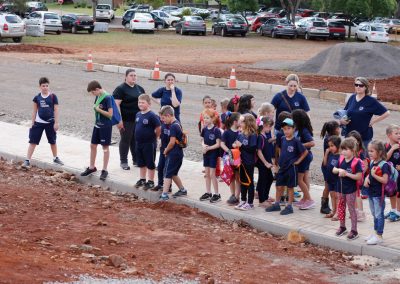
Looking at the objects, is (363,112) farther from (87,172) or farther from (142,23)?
(142,23)

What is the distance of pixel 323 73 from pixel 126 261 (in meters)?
23.9

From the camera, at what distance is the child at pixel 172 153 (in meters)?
11.7

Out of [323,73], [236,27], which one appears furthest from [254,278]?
[236,27]

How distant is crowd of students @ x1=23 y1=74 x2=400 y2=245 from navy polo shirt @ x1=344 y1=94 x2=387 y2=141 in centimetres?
1

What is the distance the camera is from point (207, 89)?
25906mm

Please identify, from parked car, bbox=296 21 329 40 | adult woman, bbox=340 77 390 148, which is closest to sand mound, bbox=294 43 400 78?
adult woman, bbox=340 77 390 148

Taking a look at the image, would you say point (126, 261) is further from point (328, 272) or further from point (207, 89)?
point (207, 89)

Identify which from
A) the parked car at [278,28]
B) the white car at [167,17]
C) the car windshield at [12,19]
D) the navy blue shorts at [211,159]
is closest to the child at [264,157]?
the navy blue shorts at [211,159]

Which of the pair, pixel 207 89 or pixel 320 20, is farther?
pixel 320 20

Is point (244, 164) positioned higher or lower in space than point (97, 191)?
higher

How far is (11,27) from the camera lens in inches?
1734

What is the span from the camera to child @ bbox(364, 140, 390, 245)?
9641mm

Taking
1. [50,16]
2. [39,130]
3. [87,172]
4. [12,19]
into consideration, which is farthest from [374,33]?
[87,172]

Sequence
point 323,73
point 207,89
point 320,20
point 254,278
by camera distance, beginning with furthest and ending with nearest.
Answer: point 320,20 < point 323,73 < point 207,89 < point 254,278
